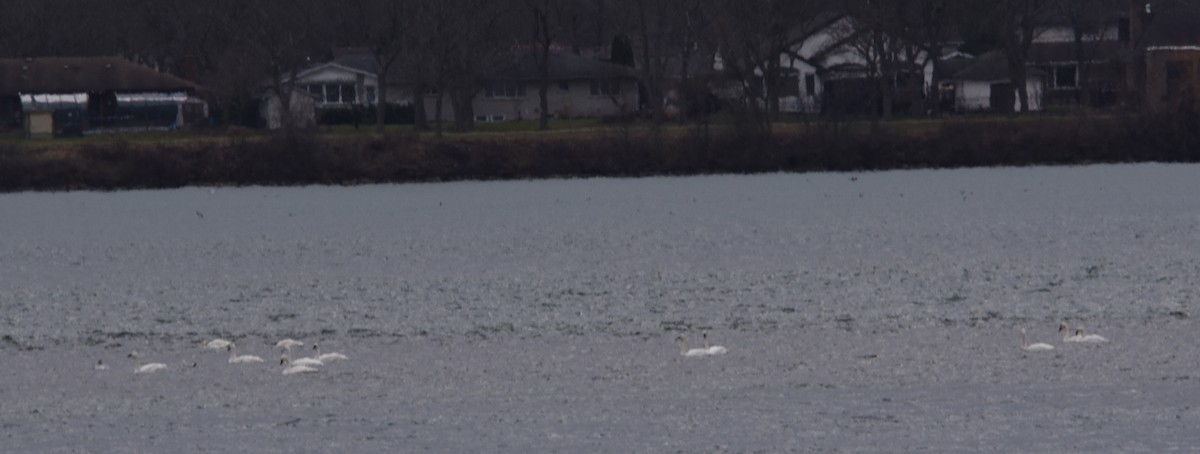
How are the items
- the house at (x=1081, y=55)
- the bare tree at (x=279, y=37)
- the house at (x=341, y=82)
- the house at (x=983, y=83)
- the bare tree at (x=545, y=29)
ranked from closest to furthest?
the bare tree at (x=545, y=29), the bare tree at (x=279, y=37), the house at (x=1081, y=55), the house at (x=983, y=83), the house at (x=341, y=82)

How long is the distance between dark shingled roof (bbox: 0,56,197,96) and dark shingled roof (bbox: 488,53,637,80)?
41.0ft

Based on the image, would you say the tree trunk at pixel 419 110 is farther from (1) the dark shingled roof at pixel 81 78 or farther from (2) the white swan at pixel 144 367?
(2) the white swan at pixel 144 367

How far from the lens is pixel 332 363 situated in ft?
73.1

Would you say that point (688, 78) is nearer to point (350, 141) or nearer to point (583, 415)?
point (350, 141)

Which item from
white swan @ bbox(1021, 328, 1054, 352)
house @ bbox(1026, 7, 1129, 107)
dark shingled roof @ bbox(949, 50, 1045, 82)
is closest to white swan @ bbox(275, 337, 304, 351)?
white swan @ bbox(1021, 328, 1054, 352)

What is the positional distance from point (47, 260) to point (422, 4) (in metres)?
40.0

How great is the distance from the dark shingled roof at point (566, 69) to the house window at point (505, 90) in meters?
0.77

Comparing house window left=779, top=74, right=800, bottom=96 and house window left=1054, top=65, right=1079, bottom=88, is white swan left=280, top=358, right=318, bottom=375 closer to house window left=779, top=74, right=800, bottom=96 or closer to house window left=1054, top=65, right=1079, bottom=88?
house window left=779, top=74, right=800, bottom=96

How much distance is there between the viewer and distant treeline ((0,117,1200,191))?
2435 inches

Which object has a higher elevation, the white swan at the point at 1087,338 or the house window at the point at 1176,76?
the house window at the point at 1176,76

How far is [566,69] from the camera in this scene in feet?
280

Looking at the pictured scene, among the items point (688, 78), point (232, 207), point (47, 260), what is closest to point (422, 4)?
point (688, 78)

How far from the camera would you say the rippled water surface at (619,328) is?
18047 millimetres

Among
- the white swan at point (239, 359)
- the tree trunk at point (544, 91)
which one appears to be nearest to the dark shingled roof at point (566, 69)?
the tree trunk at point (544, 91)
